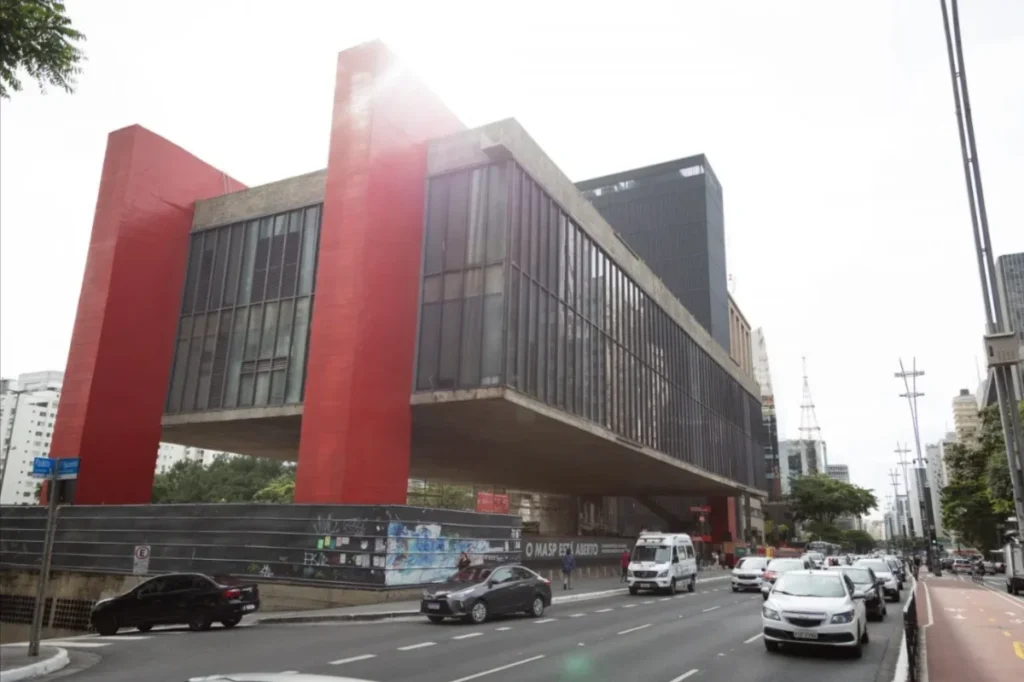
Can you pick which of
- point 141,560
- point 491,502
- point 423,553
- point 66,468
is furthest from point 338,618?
point 491,502

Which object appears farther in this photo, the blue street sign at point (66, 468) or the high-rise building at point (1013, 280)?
the high-rise building at point (1013, 280)

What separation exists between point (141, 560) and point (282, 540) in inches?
240

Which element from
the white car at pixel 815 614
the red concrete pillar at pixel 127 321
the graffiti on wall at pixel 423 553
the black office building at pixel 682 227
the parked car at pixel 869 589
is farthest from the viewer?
the black office building at pixel 682 227

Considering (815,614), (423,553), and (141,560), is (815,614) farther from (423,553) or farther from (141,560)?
(141,560)

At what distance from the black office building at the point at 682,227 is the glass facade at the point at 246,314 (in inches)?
2555

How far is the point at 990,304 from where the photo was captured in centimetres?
937

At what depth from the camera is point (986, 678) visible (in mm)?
10641

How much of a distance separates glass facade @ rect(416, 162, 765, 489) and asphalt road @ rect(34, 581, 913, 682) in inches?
432

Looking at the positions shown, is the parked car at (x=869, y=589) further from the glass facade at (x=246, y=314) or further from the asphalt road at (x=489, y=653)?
the glass facade at (x=246, y=314)

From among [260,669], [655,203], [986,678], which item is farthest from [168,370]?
[655,203]

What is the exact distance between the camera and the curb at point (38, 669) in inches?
393

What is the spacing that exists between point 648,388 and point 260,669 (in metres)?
33.2

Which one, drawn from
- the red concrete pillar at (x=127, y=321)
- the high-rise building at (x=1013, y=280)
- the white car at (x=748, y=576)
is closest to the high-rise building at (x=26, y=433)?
the red concrete pillar at (x=127, y=321)

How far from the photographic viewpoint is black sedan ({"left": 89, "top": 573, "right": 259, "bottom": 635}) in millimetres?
16156
